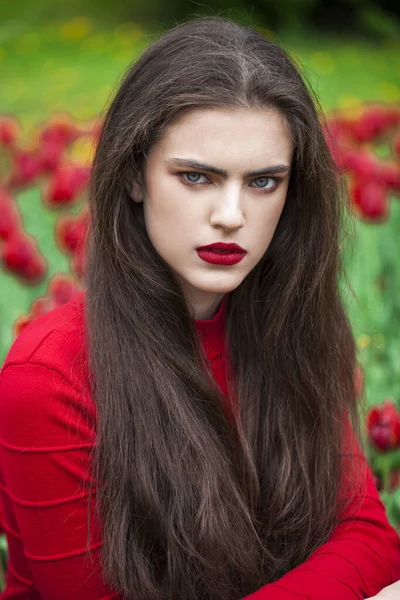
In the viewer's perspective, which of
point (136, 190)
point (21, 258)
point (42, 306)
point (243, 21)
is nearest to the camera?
point (136, 190)

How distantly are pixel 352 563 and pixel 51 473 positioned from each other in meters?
0.64

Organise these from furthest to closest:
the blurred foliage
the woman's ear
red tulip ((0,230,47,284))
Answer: the blurred foliage, red tulip ((0,230,47,284)), the woman's ear

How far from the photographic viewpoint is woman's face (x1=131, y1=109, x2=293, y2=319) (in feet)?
5.45

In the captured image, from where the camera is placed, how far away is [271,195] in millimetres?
1756

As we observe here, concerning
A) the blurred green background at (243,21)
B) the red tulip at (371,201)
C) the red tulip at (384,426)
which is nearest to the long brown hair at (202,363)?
the red tulip at (384,426)

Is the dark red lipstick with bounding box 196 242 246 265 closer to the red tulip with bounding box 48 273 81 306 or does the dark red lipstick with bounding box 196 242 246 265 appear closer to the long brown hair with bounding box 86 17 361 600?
the long brown hair with bounding box 86 17 361 600

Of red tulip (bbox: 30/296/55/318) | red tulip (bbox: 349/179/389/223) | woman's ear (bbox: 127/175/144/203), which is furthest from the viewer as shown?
red tulip (bbox: 349/179/389/223)

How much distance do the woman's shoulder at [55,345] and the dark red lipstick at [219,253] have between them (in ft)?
0.93

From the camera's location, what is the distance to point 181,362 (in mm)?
1824

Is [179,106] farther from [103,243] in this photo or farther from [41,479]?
[41,479]

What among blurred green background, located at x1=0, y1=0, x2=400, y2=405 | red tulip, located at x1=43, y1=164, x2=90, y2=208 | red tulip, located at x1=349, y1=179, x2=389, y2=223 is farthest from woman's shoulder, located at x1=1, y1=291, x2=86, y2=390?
red tulip, located at x1=349, y1=179, x2=389, y2=223

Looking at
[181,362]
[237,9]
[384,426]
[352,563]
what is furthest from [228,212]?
[237,9]

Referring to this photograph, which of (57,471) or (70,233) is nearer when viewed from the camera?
(57,471)

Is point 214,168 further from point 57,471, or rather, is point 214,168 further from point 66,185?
point 66,185
